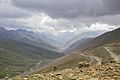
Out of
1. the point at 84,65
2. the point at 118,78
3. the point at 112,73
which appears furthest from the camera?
the point at 84,65

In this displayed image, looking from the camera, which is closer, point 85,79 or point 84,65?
point 85,79

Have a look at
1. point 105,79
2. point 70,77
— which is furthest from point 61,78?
point 105,79

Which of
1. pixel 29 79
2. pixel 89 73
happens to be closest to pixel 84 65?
pixel 89 73

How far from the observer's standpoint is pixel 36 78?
37344 millimetres

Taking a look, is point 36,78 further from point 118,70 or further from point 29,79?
point 118,70

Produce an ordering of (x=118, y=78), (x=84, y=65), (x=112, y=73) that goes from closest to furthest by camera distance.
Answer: (x=118, y=78)
(x=112, y=73)
(x=84, y=65)

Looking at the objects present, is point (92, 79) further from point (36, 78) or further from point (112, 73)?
point (36, 78)

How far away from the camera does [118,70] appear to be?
37.4 m

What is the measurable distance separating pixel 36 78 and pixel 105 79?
10.2m

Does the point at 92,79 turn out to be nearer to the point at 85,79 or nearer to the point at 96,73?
the point at 85,79

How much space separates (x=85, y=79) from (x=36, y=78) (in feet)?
24.6

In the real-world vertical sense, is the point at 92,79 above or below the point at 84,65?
below

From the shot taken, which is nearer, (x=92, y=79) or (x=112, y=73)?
(x=92, y=79)

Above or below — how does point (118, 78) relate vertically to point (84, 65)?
below
